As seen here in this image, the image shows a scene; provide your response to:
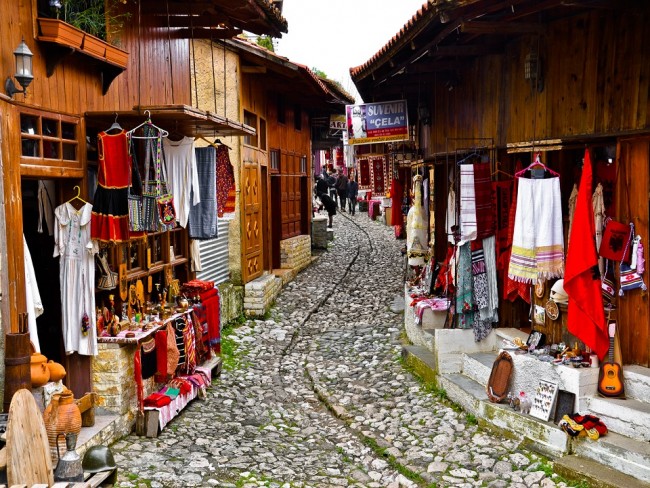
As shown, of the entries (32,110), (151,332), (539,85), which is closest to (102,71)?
(32,110)

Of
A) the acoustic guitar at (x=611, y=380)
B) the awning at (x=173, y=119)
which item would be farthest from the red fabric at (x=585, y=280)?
the awning at (x=173, y=119)

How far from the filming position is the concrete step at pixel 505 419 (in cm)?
717

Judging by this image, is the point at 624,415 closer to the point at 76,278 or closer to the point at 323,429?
the point at 323,429

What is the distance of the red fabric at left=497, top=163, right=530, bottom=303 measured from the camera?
891cm

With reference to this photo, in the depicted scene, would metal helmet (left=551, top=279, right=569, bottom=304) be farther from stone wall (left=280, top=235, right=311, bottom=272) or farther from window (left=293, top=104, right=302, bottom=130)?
window (left=293, top=104, right=302, bottom=130)

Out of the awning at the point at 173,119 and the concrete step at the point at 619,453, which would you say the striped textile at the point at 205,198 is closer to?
the awning at the point at 173,119

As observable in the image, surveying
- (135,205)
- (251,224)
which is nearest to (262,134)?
(251,224)

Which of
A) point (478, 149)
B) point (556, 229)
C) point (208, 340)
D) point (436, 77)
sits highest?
point (436, 77)

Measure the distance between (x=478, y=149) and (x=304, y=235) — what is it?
11.3 m

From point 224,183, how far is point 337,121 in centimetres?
1330

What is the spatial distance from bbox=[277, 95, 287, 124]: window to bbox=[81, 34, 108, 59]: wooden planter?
11175 mm

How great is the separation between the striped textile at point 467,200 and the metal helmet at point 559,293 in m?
1.50

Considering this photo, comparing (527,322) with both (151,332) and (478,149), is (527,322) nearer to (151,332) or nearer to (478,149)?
(478,149)

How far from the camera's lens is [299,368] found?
11.6m
